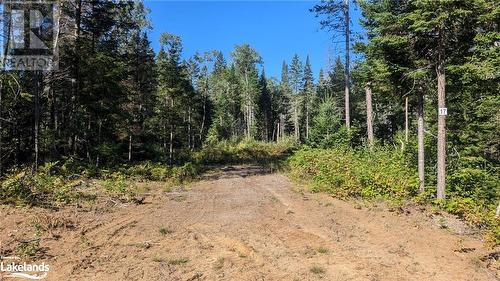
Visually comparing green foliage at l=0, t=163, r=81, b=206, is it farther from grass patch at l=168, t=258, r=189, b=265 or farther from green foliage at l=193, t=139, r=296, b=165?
green foliage at l=193, t=139, r=296, b=165

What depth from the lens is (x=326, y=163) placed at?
18234mm

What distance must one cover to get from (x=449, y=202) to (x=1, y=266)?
36.9ft

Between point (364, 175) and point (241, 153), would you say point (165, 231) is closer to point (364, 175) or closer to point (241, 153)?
point (364, 175)

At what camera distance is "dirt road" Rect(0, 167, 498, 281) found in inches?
263

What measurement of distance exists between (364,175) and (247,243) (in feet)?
24.4

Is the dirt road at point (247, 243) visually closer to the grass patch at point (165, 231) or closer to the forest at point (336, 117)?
the grass patch at point (165, 231)

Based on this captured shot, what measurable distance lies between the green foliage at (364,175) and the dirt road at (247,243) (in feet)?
4.63

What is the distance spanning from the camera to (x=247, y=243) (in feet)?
26.9

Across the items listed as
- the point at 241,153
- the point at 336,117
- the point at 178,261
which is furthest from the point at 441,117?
the point at 241,153

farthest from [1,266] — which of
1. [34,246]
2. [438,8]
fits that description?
[438,8]

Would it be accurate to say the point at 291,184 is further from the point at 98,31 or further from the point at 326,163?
the point at 98,31

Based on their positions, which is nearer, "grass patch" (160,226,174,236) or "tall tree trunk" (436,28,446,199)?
"grass patch" (160,226,174,236)

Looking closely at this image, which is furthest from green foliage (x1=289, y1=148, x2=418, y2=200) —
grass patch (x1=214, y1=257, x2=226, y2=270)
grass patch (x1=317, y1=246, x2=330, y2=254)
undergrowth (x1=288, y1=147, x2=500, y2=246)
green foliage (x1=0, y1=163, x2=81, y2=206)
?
green foliage (x1=0, y1=163, x2=81, y2=206)

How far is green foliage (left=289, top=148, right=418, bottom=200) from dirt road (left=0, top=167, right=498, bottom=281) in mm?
1413
